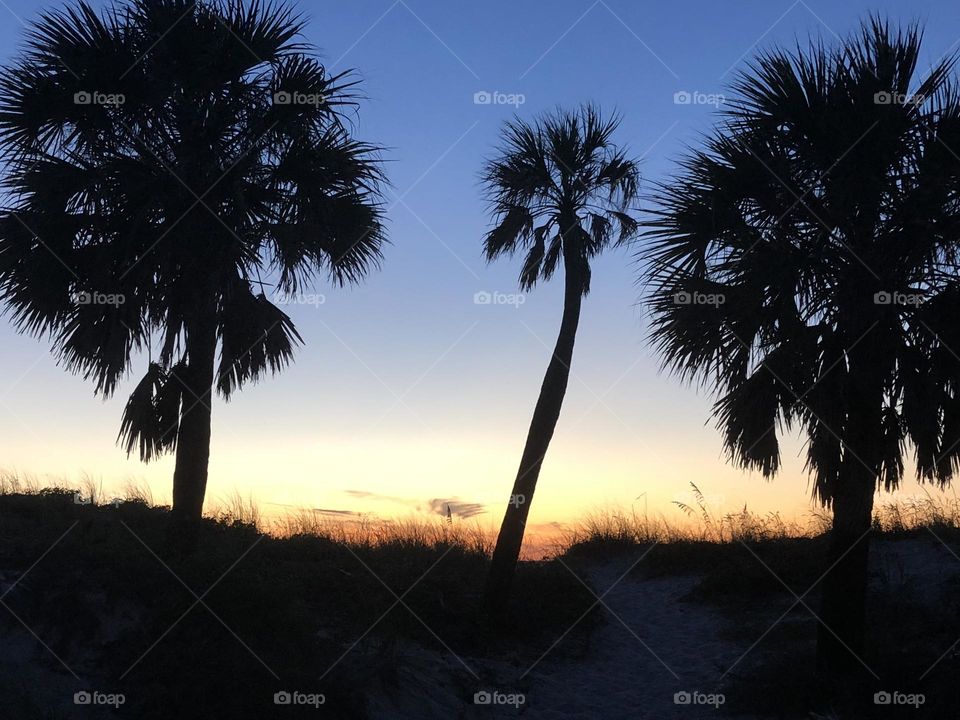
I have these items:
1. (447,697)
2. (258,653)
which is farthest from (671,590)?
(258,653)

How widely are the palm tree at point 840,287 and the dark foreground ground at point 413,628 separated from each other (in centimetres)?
217

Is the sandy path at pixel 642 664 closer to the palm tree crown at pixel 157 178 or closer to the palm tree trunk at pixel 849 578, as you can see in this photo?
the palm tree trunk at pixel 849 578

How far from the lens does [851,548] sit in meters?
11.1

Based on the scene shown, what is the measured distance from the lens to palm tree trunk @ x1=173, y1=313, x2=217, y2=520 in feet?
43.0

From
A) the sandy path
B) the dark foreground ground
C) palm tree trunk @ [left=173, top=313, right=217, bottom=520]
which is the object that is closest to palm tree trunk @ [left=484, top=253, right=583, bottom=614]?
the dark foreground ground

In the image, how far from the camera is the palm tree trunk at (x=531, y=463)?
48.6ft

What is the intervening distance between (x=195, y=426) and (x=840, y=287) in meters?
9.52

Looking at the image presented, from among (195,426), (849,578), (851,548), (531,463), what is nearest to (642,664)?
(531,463)

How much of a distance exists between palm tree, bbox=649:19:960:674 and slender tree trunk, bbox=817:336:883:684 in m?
0.02

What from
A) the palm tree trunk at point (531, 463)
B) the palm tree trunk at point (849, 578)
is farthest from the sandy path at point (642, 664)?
the palm tree trunk at point (849, 578)

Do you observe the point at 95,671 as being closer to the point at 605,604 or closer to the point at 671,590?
the point at 605,604

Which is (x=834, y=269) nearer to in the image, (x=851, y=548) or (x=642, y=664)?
(x=851, y=548)

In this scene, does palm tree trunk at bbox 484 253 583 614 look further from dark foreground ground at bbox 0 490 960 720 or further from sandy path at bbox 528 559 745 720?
sandy path at bbox 528 559 745 720

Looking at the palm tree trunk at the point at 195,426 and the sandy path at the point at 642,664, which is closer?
the sandy path at the point at 642,664
